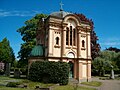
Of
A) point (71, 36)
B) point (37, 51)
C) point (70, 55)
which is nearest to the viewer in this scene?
point (37, 51)

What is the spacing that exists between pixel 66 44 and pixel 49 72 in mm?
6977

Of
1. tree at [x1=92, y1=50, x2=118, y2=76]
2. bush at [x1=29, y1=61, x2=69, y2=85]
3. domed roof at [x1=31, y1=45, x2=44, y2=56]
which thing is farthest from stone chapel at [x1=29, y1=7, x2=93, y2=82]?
tree at [x1=92, y1=50, x2=118, y2=76]

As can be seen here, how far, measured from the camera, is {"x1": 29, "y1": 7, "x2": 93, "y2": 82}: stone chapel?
114 ft

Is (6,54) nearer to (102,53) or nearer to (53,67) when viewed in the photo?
(102,53)

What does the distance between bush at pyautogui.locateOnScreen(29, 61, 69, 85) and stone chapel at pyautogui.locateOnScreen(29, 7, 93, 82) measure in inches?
89.7

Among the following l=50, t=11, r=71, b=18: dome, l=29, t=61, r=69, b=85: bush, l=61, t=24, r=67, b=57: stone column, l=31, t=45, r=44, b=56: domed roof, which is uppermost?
l=50, t=11, r=71, b=18: dome

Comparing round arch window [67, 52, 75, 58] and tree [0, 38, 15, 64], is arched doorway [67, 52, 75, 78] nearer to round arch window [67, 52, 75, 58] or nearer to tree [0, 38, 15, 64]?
round arch window [67, 52, 75, 58]

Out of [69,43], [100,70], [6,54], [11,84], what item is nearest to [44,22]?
[69,43]

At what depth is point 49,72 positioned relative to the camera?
31641 millimetres

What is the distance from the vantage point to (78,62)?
36438 millimetres

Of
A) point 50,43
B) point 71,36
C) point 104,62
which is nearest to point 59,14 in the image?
point 71,36

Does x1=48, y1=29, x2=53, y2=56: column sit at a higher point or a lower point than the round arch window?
higher

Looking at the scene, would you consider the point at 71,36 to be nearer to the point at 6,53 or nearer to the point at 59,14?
the point at 59,14

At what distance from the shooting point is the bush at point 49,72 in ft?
103
